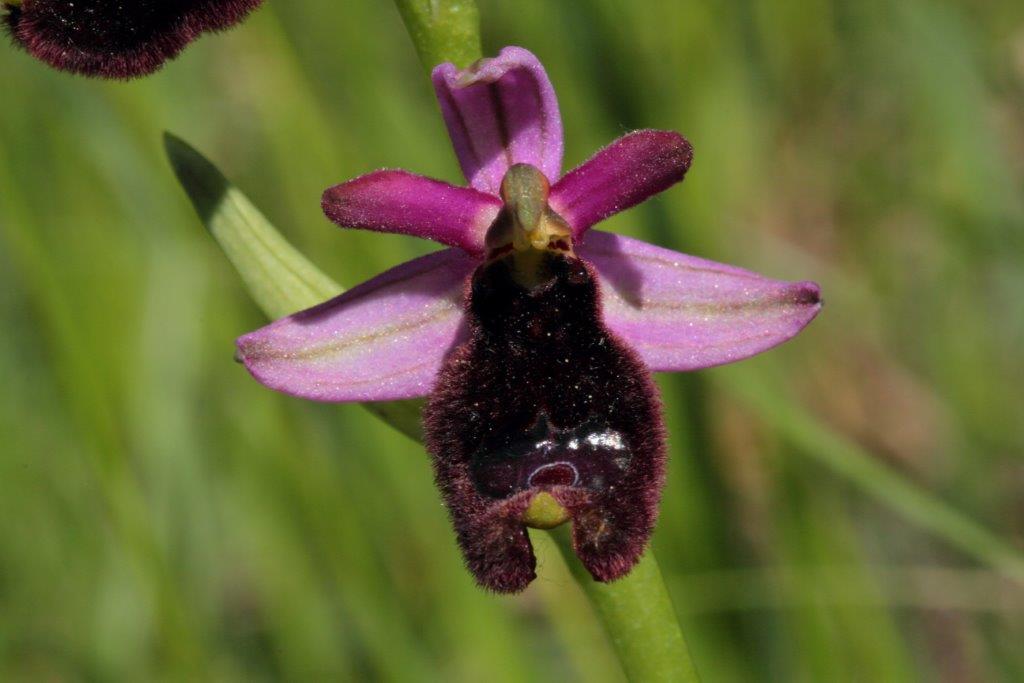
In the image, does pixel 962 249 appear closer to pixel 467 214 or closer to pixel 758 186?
pixel 758 186

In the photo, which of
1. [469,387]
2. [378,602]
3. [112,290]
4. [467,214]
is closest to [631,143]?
[467,214]

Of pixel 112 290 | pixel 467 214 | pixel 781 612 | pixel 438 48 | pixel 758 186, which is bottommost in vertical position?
pixel 781 612

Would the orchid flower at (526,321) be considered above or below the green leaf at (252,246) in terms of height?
below

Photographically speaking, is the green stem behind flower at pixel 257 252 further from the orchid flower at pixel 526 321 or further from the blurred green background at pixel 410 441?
the blurred green background at pixel 410 441

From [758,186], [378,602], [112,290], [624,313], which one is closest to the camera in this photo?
[624,313]

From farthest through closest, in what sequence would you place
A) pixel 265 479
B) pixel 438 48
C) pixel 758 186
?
1. pixel 758 186
2. pixel 265 479
3. pixel 438 48

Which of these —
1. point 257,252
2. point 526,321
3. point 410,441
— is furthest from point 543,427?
point 410,441

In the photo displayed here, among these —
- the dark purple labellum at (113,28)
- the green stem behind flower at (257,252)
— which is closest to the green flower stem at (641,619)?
the green stem behind flower at (257,252)

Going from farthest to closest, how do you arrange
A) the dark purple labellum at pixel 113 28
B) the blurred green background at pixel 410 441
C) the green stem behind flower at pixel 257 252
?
1. the blurred green background at pixel 410 441
2. the green stem behind flower at pixel 257 252
3. the dark purple labellum at pixel 113 28
